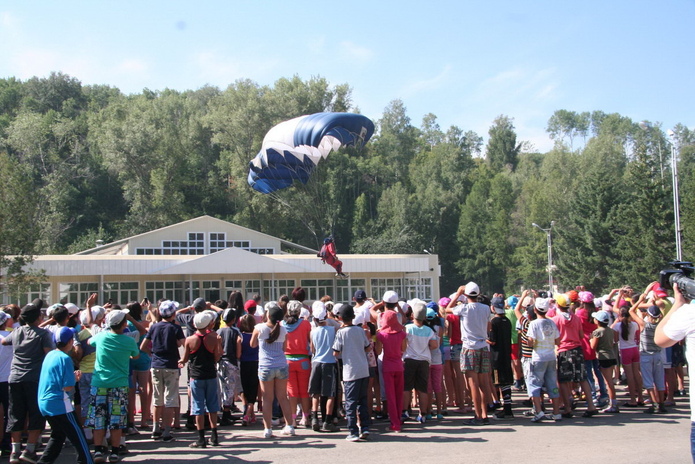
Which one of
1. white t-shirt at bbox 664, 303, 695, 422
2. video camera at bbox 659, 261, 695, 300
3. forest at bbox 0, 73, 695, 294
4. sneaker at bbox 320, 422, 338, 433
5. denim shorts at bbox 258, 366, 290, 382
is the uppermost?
forest at bbox 0, 73, 695, 294

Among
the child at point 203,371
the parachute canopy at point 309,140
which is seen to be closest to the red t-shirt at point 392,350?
the child at point 203,371

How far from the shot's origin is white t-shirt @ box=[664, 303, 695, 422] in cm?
464

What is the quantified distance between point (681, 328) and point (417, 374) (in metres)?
4.79

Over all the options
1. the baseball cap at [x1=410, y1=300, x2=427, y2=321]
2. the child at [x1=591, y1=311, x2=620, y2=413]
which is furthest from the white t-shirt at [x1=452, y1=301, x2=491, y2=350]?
the child at [x1=591, y1=311, x2=620, y2=413]

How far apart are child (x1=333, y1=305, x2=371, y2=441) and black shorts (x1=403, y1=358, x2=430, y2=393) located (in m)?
0.85

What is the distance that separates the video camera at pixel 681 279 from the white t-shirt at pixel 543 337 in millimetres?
3958

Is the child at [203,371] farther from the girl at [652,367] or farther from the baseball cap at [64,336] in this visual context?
the girl at [652,367]

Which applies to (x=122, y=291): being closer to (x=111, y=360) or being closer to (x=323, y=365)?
(x=323, y=365)

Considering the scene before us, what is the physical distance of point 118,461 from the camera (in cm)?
729

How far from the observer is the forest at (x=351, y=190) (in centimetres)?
5412

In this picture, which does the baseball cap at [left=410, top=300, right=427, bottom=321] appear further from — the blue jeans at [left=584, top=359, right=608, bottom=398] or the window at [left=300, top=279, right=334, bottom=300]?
the window at [left=300, top=279, right=334, bottom=300]

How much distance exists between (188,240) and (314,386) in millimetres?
34597

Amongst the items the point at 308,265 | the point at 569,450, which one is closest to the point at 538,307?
the point at 569,450

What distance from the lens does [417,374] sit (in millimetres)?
9047
